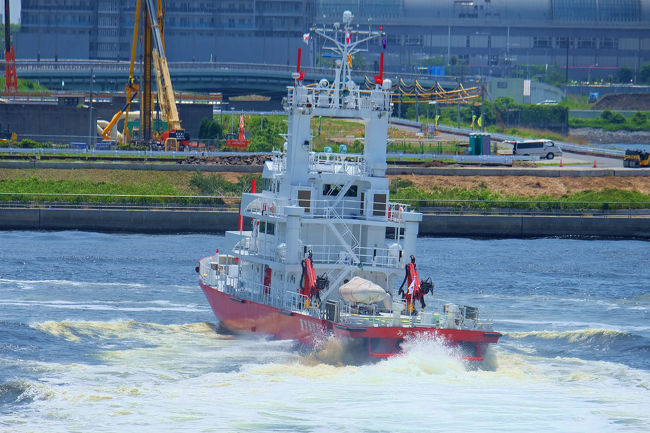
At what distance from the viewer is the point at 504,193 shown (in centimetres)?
8875

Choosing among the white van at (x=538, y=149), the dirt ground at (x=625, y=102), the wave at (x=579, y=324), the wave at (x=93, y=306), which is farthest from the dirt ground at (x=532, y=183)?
the dirt ground at (x=625, y=102)

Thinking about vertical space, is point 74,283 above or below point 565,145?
below

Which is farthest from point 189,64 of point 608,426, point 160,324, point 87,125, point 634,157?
point 608,426

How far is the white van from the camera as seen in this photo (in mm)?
109188

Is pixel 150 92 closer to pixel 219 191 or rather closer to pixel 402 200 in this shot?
pixel 219 191

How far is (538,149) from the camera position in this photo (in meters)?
109

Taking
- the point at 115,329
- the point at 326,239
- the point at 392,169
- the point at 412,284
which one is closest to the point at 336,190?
the point at 326,239

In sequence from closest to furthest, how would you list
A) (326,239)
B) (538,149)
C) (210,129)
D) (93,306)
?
(326,239), (93,306), (538,149), (210,129)

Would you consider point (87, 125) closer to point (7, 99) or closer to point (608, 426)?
point (7, 99)

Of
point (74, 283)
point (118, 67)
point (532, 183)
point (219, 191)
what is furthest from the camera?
point (118, 67)

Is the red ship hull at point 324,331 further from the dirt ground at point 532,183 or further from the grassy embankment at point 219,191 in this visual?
the dirt ground at point 532,183

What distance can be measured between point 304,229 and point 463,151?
67.3 meters

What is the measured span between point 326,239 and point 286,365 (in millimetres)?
6316

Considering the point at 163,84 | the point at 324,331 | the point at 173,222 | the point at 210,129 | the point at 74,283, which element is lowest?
the point at 74,283
